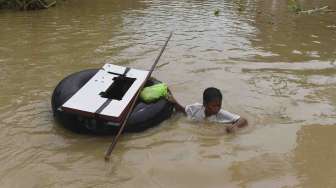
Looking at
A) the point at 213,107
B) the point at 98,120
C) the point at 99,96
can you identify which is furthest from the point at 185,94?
the point at 98,120

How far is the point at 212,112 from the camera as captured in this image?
620 cm

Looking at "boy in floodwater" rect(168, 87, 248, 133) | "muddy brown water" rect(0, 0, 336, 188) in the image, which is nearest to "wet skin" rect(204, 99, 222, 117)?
"boy in floodwater" rect(168, 87, 248, 133)

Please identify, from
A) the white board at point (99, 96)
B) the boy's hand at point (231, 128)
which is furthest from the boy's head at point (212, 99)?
the white board at point (99, 96)

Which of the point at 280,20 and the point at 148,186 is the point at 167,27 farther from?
the point at 148,186

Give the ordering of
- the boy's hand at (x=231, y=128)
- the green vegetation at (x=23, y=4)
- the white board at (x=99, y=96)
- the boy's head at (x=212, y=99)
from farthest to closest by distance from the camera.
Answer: the green vegetation at (x=23, y=4)
the boy's hand at (x=231, y=128)
the boy's head at (x=212, y=99)
the white board at (x=99, y=96)

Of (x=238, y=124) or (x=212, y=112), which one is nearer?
(x=212, y=112)

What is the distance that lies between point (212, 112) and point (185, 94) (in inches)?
63.8

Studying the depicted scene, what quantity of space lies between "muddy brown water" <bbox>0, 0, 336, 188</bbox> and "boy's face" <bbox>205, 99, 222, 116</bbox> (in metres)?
0.27

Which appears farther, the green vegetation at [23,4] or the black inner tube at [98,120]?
the green vegetation at [23,4]

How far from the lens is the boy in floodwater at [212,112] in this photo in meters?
5.98

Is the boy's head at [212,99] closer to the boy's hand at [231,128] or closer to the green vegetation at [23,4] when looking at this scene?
the boy's hand at [231,128]

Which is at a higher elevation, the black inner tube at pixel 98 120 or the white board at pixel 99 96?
the white board at pixel 99 96

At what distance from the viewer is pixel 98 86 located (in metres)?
6.41

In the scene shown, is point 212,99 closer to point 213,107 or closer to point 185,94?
point 213,107
